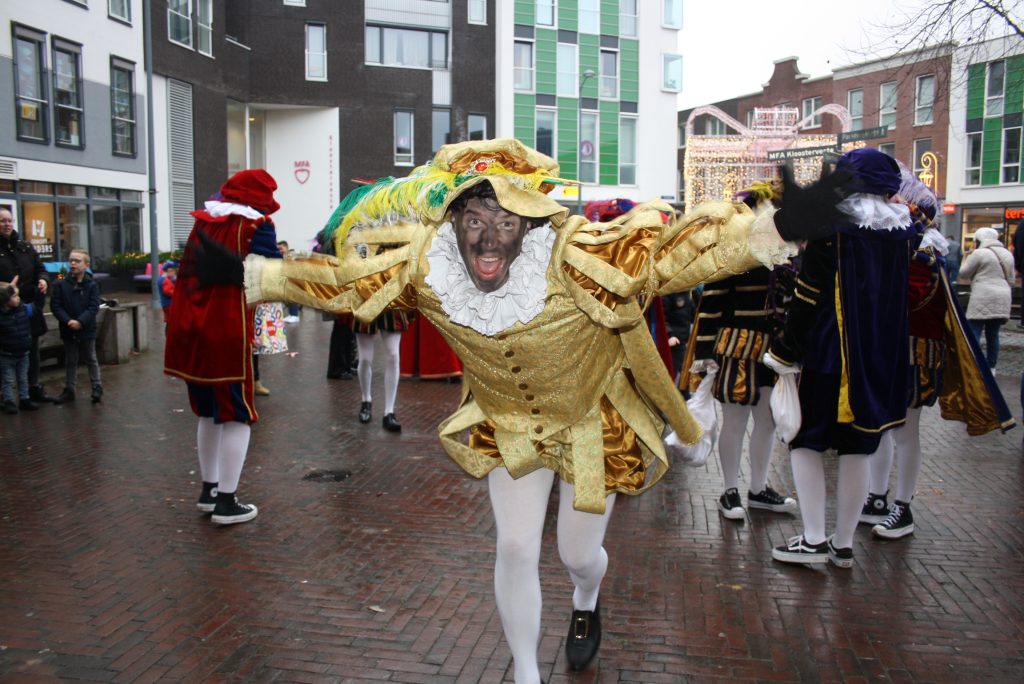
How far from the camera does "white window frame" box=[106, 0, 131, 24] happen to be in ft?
77.5

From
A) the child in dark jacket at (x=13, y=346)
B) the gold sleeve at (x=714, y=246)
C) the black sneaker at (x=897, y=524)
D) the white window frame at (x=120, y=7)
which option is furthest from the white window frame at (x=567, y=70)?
the gold sleeve at (x=714, y=246)

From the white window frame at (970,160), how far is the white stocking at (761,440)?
34952 millimetres

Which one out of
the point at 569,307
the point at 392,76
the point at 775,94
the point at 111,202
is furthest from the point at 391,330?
the point at 775,94

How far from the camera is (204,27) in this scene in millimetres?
28656

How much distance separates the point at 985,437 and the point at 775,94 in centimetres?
4537

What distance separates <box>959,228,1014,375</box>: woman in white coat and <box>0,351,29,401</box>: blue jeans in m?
10.7

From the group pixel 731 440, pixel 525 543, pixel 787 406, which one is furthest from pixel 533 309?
pixel 731 440

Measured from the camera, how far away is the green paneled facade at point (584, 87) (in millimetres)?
36500

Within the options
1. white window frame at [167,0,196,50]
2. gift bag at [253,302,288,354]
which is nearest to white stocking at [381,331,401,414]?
gift bag at [253,302,288,354]

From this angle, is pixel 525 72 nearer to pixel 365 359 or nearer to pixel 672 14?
pixel 672 14

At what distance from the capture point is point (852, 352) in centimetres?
422

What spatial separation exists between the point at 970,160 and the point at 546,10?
61.2 ft

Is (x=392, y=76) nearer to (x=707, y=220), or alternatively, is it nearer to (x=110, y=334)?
(x=110, y=334)

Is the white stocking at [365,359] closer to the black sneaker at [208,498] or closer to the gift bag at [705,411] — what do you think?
the black sneaker at [208,498]
